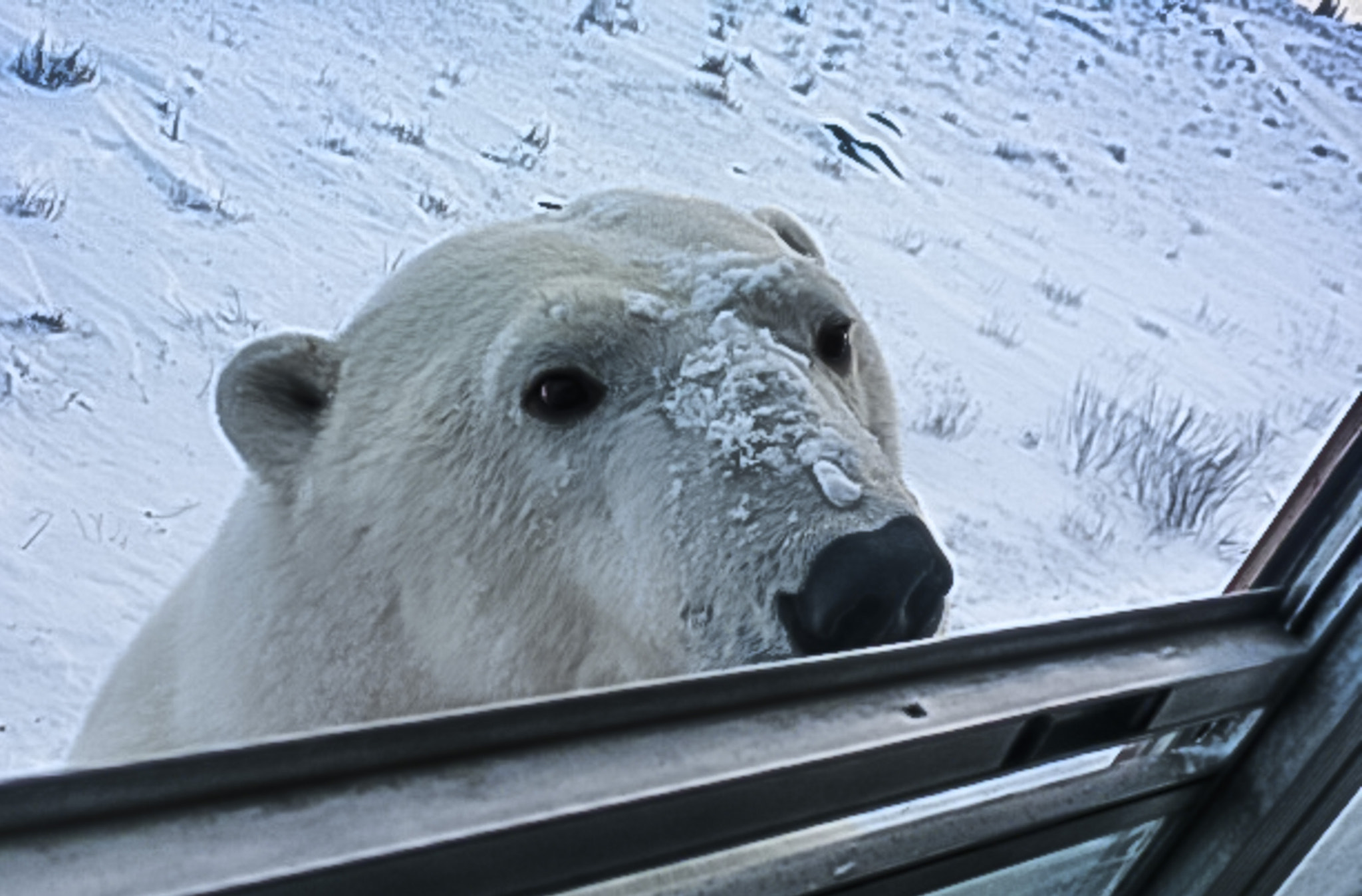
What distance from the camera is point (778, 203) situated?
4.16 meters

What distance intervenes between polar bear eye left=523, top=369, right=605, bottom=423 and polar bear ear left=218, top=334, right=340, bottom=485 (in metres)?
0.39

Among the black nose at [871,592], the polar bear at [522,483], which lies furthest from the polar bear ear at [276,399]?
the black nose at [871,592]

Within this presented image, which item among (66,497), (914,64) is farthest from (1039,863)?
(914,64)

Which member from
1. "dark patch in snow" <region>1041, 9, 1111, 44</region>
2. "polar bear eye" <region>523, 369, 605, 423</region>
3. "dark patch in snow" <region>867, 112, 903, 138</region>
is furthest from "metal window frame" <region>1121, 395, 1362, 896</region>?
"dark patch in snow" <region>1041, 9, 1111, 44</region>

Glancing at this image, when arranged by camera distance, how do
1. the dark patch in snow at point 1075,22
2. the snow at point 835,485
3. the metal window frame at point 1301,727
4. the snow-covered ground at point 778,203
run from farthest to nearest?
the dark patch in snow at point 1075,22
the snow-covered ground at point 778,203
the metal window frame at point 1301,727
the snow at point 835,485

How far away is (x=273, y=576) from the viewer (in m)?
1.56

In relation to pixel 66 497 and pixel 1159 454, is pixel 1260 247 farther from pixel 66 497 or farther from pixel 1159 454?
pixel 66 497

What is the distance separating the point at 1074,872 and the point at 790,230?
1205 millimetres

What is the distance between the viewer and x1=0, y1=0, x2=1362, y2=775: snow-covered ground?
2457mm

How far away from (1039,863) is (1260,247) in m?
4.01

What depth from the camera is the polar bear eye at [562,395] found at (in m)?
1.43

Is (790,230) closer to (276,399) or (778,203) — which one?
(276,399)

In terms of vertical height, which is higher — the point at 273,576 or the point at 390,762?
the point at 390,762

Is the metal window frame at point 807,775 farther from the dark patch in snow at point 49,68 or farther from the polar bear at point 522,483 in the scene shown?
the dark patch in snow at point 49,68
